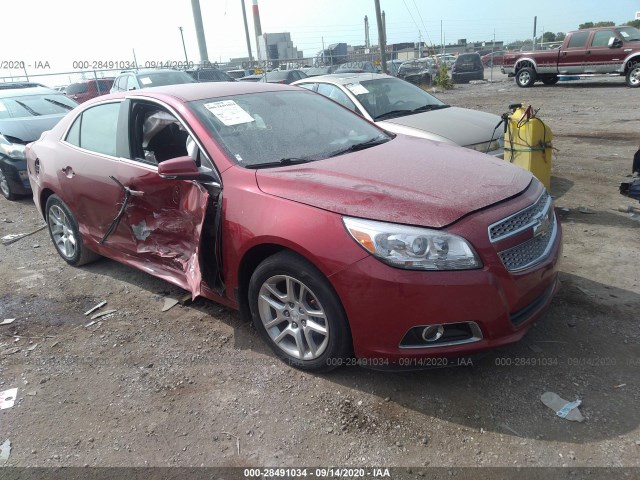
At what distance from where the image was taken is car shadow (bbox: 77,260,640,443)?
8.49 feet

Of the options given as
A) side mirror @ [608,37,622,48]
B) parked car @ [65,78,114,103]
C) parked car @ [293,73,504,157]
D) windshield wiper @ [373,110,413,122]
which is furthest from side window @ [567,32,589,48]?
parked car @ [65,78,114,103]

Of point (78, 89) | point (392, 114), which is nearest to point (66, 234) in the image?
point (392, 114)

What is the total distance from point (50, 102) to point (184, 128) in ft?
22.5

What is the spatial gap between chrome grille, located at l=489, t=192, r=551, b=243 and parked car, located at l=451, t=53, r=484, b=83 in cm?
2438

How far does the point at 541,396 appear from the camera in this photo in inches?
109

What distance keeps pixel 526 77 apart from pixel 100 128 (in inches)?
756

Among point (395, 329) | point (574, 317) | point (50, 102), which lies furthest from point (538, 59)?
point (395, 329)

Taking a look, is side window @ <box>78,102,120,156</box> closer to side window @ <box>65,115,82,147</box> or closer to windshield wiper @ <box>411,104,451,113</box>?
side window @ <box>65,115,82,147</box>

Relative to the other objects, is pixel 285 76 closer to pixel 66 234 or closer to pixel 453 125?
pixel 453 125

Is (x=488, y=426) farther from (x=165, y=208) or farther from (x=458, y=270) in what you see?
(x=165, y=208)

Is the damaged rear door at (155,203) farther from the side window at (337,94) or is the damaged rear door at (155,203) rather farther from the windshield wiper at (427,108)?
the windshield wiper at (427,108)

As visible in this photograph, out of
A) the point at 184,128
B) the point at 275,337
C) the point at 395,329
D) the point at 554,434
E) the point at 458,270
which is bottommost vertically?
the point at 554,434

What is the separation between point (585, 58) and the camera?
17.9 metres

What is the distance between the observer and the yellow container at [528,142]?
5484mm
